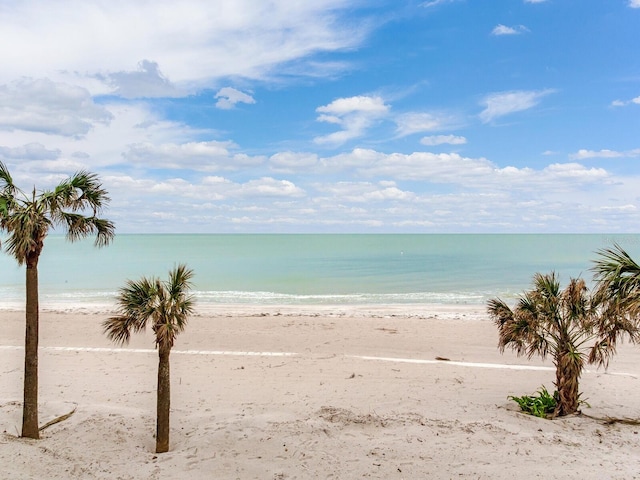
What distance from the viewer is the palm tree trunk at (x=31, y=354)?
28.7 feet

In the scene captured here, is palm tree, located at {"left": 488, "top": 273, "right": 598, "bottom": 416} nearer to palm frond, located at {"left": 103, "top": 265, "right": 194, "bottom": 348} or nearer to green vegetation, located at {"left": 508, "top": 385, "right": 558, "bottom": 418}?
green vegetation, located at {"left": 508, "top": 385, "right": 558, "bottom": 418}

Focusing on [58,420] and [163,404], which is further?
[58,420]

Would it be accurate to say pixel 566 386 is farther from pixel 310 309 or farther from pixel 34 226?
pixel 310 309

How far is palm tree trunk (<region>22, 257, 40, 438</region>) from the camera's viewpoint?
8.76m

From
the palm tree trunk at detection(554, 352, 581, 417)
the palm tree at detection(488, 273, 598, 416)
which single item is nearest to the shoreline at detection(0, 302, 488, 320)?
the palm tree trunk at detection(554, 352, 581, 417)

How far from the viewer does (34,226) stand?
8.50m

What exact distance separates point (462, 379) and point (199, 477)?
361 inches

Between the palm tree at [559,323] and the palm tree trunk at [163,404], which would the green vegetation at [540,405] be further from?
the palm tree trunk at [163,404]

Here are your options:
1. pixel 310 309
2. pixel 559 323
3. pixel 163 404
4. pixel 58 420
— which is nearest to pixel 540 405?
pixel 559 323

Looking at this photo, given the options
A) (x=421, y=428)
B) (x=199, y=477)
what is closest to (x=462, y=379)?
(x=421, y=428)

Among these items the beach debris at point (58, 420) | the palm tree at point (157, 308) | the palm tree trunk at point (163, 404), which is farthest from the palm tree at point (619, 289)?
the beach debris at point (58, 420)

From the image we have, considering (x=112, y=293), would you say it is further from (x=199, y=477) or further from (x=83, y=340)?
(x=199, y=477)

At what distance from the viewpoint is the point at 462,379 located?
14.5 meters

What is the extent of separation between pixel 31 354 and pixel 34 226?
2.58 meters
